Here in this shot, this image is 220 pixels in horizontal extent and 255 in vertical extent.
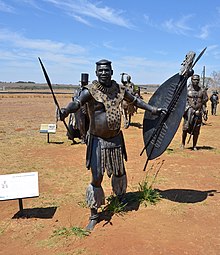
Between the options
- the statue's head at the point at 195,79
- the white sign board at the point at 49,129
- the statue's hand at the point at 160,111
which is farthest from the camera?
the white sign board at the point at 49,129

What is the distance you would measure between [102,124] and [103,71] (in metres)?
0.67

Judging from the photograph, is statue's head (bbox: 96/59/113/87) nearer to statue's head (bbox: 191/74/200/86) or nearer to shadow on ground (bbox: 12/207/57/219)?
shadow on ground (bbox: 12/207/57/219)

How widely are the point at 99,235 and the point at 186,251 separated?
107 centimetres

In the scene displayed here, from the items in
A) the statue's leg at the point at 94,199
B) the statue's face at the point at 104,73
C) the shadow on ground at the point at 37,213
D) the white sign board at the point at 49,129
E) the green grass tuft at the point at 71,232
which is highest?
the statue's face at the point at 104,73

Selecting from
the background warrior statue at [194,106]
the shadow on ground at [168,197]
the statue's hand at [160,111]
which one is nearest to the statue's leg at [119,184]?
the shadow on ground at [168,197]

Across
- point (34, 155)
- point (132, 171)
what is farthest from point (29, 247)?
point (34, 155)

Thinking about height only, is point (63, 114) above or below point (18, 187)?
above

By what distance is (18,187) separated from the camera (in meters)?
4.54

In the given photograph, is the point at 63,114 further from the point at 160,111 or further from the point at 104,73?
the point at 160,111

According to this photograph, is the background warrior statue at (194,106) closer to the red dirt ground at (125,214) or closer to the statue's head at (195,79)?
the statue's head at (195,79)

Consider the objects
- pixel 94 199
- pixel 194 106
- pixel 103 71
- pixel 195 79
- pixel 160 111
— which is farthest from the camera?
pixel 194 106

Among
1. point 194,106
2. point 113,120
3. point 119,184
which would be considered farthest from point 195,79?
point 113,120

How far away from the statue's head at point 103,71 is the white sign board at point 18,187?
183 centimetres

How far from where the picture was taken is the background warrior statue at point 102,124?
3951 mm
